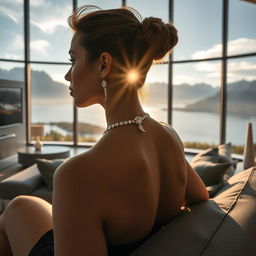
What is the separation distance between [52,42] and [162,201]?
7830 millimetres

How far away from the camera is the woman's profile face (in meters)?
0.86

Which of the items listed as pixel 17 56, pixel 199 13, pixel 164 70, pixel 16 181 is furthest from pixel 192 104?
pixel 16 181

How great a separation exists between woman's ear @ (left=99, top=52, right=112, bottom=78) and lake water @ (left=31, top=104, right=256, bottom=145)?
501 centimetres

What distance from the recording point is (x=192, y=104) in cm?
863

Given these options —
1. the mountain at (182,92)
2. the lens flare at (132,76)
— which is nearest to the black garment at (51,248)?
the lens flare at (132,76)

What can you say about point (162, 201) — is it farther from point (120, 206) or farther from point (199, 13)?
point (199, 13)

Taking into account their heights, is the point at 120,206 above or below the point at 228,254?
above

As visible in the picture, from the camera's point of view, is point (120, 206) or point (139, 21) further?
point (139, 21)

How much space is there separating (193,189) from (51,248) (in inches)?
20.8

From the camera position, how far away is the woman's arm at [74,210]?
0.68 m

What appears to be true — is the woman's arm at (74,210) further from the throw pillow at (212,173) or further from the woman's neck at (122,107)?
the throw pillow at (212,173)

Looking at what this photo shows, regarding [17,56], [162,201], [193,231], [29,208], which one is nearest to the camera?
[193,231]

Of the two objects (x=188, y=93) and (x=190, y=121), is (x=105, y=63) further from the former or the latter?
(x=190, y=121)

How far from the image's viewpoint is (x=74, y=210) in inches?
27.0
